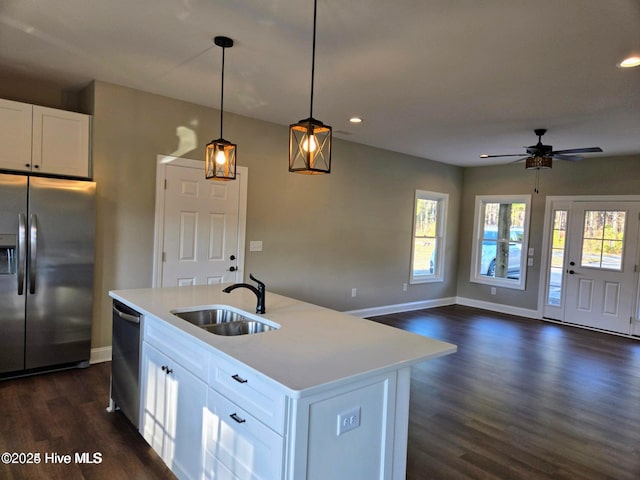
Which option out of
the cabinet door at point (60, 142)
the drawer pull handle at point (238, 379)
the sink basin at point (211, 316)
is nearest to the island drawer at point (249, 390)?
the drawer pull handle at point (238, 379)

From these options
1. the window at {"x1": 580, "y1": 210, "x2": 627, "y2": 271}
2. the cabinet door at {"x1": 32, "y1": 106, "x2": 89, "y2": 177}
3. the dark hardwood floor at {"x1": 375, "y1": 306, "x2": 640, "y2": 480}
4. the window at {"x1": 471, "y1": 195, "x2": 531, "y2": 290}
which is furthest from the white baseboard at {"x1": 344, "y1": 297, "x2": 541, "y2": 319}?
the cabinet door at {"x1": 32, "y1": 106, "x2": 89, "y2": 177}

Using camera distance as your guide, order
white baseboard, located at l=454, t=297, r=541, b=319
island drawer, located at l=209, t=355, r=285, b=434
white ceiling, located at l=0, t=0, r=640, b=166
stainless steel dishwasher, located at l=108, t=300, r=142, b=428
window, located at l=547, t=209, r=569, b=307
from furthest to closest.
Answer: white baseboard, located at l=454, t=297, r=541, b=319
window, located at l=547, t=209, r=569, b=307
stainless steel dishwasher, located at l=108, t=300, r=142, b=428
white ceiling, located at l=0, t=0, r=640, b=166
island drawer, located at l=209, t=355, r=285, b=434

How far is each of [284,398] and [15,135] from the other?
3412 millimetres

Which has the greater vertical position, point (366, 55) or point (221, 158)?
point (366, 55)

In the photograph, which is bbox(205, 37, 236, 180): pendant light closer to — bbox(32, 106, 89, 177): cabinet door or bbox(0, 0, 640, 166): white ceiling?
bbox(0, 0, 640, 166): white ceiling

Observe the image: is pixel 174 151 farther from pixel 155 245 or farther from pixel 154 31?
pixel 154 31

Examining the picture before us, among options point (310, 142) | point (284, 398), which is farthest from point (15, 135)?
point (284, 398)

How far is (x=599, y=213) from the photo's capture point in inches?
247

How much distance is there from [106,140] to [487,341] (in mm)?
4846

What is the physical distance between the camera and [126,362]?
106 inches

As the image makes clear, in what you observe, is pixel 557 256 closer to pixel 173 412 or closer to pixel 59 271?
pixel 173 412

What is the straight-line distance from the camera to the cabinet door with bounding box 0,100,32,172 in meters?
3.40

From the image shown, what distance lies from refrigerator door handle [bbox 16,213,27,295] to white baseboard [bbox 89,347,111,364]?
0.87m

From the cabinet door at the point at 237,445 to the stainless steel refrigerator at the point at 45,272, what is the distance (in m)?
2.42
